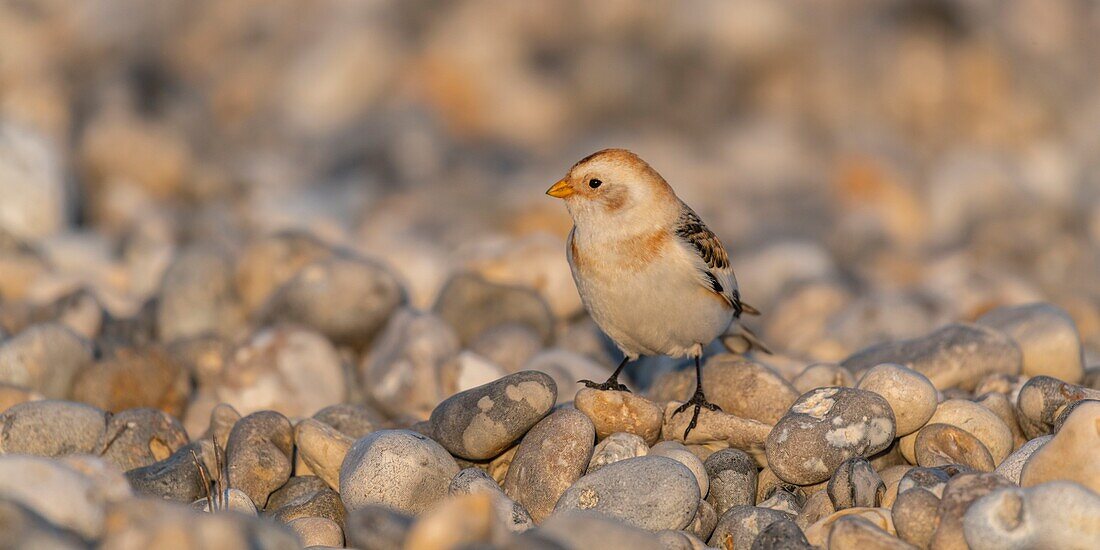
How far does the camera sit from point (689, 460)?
463 centimetres

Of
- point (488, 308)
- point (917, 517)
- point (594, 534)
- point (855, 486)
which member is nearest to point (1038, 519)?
point (917, 517)

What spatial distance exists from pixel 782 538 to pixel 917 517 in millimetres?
467

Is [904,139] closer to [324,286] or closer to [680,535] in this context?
[324,286]

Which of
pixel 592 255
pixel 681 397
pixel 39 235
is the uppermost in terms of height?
pixel 592 255

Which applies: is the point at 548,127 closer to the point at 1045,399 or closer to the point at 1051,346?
the point at 1051,346

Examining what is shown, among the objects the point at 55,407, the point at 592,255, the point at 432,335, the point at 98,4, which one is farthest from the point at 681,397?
the point at 98,4

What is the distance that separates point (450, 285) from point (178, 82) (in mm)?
8770

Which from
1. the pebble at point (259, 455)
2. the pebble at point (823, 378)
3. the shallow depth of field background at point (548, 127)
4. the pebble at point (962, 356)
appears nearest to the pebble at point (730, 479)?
the pebble at point (823, 378)

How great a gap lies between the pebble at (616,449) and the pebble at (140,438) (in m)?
1.82

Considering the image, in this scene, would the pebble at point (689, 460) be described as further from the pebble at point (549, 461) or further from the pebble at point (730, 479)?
the pebble at point (549, 461)

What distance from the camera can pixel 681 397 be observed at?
18.8ft

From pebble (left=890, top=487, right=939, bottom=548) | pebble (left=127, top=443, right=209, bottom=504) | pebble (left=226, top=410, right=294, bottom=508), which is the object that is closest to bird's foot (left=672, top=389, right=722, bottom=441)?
pebble (left=890, top=487, right=939, bottom=548)

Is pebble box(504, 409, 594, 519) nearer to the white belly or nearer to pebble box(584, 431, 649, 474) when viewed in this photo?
pebble box(584, 431, 649, 474)

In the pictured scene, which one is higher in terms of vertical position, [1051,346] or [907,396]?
[907,396]
